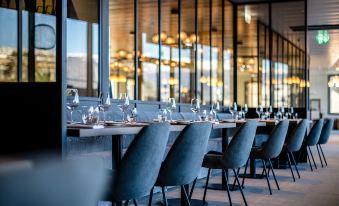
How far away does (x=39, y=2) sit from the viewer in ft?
22.4

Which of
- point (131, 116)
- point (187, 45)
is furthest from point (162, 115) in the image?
point (187, 45)

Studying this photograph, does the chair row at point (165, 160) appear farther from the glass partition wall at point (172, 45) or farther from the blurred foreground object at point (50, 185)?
the glass partition wall at point (172, 45)

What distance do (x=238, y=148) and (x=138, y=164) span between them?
70.2 inches

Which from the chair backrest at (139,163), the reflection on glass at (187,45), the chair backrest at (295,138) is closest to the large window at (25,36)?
the chair backrest at (139,163)

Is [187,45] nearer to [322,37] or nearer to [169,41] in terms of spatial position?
[169,41]

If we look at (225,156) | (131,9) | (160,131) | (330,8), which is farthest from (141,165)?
(330,8)

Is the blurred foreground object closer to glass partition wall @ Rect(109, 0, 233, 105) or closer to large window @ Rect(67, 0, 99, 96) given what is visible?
glass partition wall @ Rect(109, 0, 233, 105)

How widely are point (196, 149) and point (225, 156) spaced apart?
0.99m

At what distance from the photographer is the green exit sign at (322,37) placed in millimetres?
13602

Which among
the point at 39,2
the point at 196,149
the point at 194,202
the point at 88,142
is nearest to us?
the point at 196,149

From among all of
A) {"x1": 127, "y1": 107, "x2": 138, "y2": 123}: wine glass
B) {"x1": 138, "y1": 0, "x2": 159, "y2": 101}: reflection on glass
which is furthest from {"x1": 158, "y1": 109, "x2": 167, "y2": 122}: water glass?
{"x1": 138, "y1": 0, "x2": 159, "y2": 101}: reflection on glass

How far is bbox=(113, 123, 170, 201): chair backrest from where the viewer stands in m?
2.95

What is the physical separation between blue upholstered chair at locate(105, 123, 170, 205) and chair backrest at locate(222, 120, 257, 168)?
1.57 meters

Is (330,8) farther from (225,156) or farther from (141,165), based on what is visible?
(141,165)
